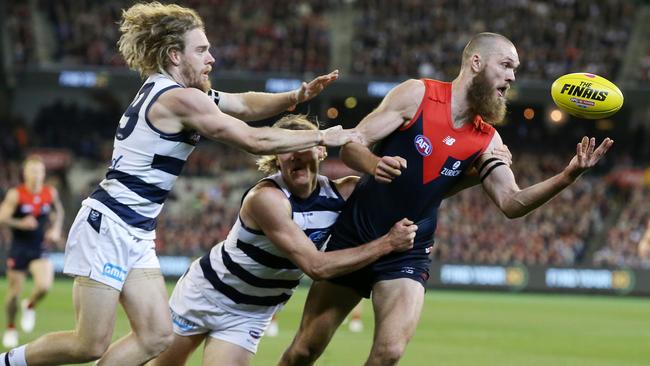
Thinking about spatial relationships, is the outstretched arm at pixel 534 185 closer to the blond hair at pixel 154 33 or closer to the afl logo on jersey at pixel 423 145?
the afl logo on jersey at pixel 423 145

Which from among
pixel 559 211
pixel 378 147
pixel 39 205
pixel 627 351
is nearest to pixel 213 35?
pixel 559 211

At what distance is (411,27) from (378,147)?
26988 mm

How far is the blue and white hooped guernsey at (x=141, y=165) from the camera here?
674 centimetres

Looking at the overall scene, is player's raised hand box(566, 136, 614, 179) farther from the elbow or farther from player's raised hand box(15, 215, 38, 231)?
player's raised hand box(15, 215, 38, 231)

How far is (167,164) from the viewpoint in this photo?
6828 millimetres

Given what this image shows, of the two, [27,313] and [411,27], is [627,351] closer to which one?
[27,313]

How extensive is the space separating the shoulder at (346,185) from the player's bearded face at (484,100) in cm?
99

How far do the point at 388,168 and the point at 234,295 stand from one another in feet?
4.78

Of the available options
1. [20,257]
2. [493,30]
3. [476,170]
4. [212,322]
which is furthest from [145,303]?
[493,30]

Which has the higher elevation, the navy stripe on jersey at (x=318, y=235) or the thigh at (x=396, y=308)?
the navy stripe on jersey at (x=318, y=235)

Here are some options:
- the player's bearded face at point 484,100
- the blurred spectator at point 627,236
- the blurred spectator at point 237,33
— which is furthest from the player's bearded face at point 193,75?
the blurred spectator at point 237,33

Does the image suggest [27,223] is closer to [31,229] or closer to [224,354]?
[31,229]

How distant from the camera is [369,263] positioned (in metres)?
7.08

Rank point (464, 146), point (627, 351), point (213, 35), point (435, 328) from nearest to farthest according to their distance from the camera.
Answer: point (464, 146) → point (627, 351) → point (435, 328) → point (213, 35)
